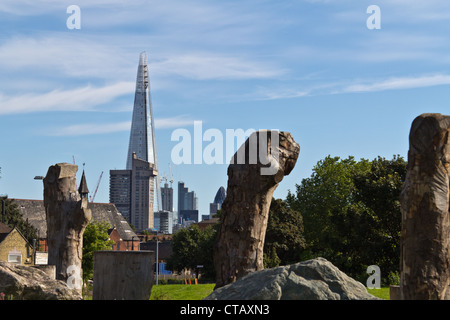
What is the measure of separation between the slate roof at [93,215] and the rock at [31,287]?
9997cm

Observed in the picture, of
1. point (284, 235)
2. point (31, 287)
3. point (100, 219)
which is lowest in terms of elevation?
point (31, 287)

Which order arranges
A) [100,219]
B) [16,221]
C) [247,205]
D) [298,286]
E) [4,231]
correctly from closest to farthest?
[298,286], [247,205], [4,231], [16,221], [100,219]

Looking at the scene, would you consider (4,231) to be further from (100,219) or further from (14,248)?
(100,219)

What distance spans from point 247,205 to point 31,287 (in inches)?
201

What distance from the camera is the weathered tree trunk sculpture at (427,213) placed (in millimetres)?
10953

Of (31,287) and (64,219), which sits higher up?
(64,219)

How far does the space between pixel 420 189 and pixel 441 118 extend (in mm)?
1299

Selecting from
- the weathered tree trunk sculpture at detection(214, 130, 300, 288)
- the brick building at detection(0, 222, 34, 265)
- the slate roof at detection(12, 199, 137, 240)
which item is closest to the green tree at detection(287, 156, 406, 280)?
the weathered tree trunk sculpture at detection(214, 130, 300, 288)

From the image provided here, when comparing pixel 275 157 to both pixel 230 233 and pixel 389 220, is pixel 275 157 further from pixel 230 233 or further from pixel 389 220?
pixel 389 220

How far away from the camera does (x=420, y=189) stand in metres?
11.1

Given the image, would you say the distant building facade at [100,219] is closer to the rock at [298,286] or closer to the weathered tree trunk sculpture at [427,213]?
the weathered tree trunk sculpture at [427,213]

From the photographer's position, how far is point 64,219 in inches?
738

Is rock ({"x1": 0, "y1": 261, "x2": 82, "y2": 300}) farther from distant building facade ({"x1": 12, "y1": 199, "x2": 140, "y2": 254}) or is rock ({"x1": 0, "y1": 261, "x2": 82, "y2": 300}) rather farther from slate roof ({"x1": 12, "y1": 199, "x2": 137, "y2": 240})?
distant building facade ({"x1": 12, "y1": 199, "x2": 140, "y2": 254})

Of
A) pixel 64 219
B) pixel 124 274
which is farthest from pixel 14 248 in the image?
pixel 124 274
